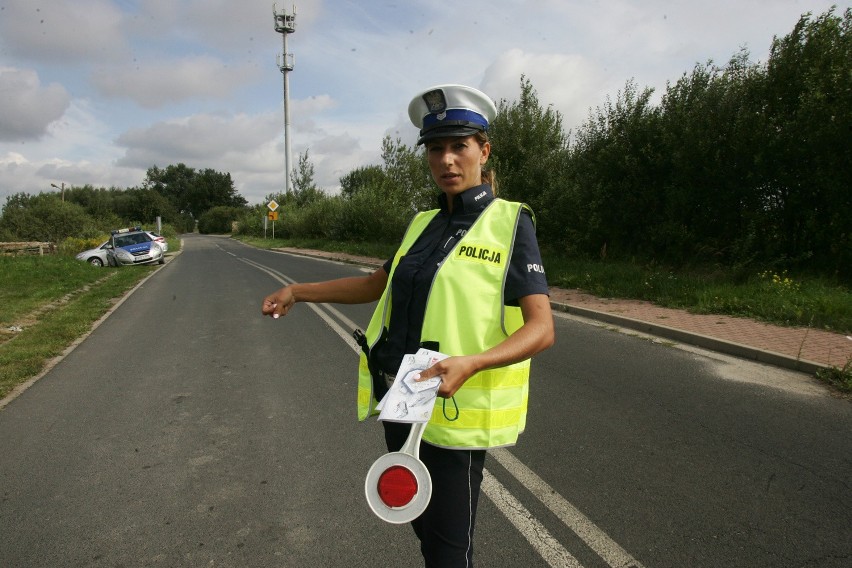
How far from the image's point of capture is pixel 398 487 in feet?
4.40

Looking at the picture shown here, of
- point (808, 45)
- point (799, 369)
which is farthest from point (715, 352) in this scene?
point (808, 45)

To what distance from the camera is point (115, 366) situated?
6.68 meters

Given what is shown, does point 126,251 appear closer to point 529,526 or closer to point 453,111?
point 529,526

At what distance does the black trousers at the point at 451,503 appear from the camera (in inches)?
62.2

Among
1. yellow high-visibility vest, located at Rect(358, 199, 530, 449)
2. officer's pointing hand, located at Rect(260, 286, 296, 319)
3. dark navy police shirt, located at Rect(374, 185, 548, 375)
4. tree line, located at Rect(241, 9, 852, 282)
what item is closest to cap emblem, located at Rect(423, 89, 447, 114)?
dark navy police shirt, located at Rect(374, 185, 548, 375)

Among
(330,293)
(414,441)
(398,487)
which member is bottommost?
(398,487)

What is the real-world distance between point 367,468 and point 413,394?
2.64 meters

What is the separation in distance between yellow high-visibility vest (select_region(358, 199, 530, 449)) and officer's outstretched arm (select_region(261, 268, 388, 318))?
0.61 meters

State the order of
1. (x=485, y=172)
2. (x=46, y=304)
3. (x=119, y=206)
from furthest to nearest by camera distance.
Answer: (x=119, y=206), (x=46, y=304), (x=485, y=172)

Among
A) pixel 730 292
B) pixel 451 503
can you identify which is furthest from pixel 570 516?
pixel 730 292

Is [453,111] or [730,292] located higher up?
[453,111]

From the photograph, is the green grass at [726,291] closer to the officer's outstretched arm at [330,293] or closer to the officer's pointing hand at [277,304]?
the officer's outstretched arm at [330,293]

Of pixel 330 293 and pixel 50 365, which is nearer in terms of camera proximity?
pixel 330 293

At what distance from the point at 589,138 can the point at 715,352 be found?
379 inches
